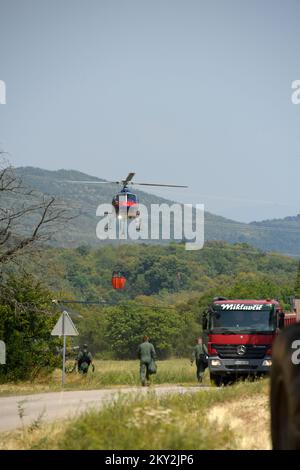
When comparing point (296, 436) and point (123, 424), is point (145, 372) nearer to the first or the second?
point (123, 424)

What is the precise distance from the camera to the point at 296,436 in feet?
23.2

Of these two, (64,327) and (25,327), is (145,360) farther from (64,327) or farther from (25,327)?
(25,327)

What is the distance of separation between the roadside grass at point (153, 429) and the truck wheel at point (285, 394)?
1.67 meters

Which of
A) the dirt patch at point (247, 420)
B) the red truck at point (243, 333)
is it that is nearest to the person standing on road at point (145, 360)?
the red truck at point (243, 333)

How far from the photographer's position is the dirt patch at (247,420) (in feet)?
36.3

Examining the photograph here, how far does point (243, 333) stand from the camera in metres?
28.1

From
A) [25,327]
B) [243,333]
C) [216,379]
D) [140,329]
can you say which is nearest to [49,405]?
[243,333]

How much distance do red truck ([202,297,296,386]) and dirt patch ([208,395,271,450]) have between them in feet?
39.3

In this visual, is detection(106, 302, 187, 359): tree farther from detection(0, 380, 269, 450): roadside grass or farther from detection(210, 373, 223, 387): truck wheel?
detection(0, 380, 269, 450): roadside grass

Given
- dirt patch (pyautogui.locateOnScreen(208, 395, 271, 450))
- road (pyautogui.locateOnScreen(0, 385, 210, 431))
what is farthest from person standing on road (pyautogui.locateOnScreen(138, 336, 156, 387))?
dirt patch (pyautogui.locateOnScreen(208, 395, 271, 450))

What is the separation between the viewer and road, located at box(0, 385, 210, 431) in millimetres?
16656

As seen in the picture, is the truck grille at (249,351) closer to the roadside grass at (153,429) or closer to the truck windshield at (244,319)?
the truck windshield at (244,319)

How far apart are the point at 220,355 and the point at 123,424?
17.7 meters

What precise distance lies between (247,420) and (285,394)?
5888 mm
